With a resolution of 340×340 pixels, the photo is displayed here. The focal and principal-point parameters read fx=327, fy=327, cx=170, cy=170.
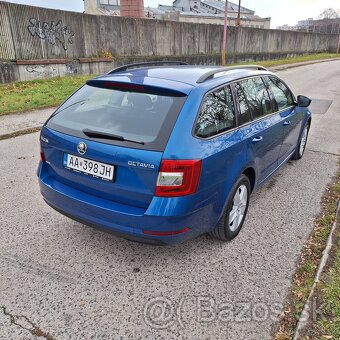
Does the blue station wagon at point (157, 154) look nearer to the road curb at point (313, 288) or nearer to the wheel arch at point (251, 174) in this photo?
the wheel arch at point (251, 174)

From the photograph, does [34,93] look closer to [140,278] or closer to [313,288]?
[140,278]

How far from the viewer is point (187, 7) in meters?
70.0

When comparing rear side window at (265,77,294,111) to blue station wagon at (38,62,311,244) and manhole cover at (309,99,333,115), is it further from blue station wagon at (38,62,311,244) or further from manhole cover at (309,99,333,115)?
manhole cover at (309,99,333,115)

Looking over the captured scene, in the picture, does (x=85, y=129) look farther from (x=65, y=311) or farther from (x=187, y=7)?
(x=187, y=7)

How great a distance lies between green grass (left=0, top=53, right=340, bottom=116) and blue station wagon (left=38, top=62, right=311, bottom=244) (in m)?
6.42

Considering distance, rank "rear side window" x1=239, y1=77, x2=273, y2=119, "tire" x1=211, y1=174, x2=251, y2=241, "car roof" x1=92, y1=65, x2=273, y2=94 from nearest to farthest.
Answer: "car roof" x1=92, y1=65, x2=273, y2=94
"tire" x1=211, y1=174, x2=251, y2=241
"rear side window" x1=239, y1=77, x2=273, y2=119

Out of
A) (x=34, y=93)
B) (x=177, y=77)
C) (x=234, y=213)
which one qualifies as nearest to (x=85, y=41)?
(x=34, y=93)

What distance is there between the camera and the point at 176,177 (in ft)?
7.93

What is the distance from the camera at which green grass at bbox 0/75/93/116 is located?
9062 mm

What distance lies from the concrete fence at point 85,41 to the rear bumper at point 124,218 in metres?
10.7

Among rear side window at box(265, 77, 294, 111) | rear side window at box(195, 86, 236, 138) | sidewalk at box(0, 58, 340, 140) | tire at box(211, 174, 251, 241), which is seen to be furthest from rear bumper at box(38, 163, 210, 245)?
sidewalk at box(0, 58, 340, 140)

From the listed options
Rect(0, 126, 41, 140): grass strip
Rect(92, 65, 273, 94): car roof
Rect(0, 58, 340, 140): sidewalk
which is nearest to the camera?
Rect(92, 65, 273, 94): car roof

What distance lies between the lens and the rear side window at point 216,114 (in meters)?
2.69

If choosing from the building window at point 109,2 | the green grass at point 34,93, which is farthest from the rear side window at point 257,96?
the building window at point 109,2
